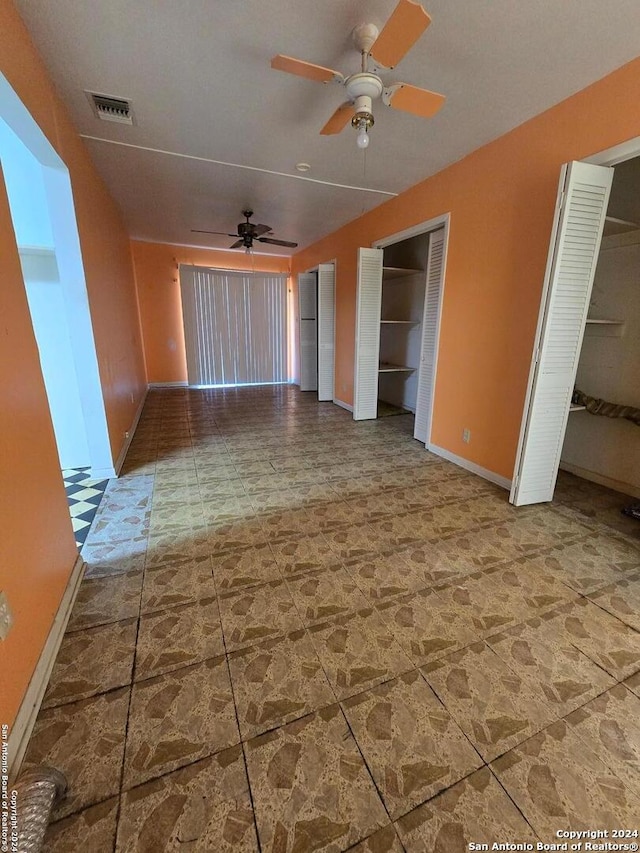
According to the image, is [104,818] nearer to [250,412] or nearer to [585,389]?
[585,389]

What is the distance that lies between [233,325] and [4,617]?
6.75 m

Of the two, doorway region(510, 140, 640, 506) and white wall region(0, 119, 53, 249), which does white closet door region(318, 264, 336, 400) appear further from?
white wall region(0, 119, 53, 249)

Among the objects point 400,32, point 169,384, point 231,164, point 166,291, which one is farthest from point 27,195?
point 169,384

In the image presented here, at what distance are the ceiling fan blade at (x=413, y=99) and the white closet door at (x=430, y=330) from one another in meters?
1.43

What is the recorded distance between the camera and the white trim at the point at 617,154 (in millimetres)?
1871

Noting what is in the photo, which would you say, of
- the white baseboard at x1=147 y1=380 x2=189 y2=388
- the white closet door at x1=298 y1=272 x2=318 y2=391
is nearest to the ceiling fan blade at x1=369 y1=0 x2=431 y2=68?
the white closet door at x1=298 y1=272 x2=318 y2=391

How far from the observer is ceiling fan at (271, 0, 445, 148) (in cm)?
141

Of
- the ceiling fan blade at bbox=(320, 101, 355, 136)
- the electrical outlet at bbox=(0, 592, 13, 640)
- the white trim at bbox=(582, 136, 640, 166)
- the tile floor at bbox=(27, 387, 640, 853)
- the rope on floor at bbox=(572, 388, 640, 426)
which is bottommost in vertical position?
the tile floor at bbox=(27, 387, 640, 853)

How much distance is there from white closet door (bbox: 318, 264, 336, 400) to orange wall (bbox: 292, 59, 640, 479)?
1.75 metres

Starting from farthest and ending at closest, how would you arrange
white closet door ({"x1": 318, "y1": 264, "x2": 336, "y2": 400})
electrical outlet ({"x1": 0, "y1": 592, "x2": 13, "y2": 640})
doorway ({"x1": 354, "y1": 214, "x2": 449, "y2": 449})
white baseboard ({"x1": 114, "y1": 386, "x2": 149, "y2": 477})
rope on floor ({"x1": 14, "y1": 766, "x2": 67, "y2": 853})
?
white closet door ({"x1": 318, "y1": 264, "x2": 336, "y2": 400}) < doorway ({"x1": 354, "y1": 214, "x2": 449, "y2": 449}) < white baseboard ({"x1": 114, "y1": 386, "x2": 149, "y2": 477}) < electrical outlet ({"x1": 0, "y1": 592, "x2": 13, "y2": 640}) < rope on floor ({"x1": 14, "y1": 766, "x2": 67, "y2": 853})

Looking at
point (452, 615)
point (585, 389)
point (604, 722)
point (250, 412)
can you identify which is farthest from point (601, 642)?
point (250, 412)

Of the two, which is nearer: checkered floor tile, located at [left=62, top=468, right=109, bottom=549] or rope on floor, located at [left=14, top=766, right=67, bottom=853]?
rope on floor, located at [left=14, top=766, right=67, bottom=853]

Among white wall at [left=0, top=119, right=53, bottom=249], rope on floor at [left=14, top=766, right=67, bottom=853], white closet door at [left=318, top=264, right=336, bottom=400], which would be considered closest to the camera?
rope on floor at [left=14, top=766, right=67, bottom=853]

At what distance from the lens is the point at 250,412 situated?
5.21 m
